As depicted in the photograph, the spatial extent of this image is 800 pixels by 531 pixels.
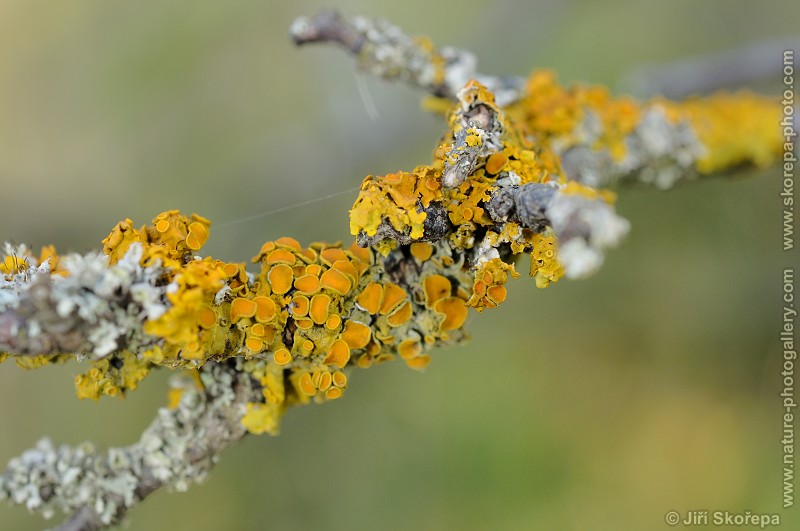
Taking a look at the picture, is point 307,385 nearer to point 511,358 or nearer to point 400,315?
point 400,315

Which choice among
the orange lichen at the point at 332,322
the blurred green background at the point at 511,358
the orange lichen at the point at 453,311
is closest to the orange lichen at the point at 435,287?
the orange lichen at the point at 453,311

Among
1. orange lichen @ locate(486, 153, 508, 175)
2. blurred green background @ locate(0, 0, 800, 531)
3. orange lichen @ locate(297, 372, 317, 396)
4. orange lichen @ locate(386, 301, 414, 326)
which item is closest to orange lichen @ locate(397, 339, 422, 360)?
orange lichen @ locate(386, 301, 414, 326)

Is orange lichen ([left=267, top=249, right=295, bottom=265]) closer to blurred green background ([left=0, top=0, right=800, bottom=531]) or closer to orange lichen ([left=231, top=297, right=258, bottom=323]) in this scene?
orange lichen ([left=231, top=297, right=258, bottom=323])

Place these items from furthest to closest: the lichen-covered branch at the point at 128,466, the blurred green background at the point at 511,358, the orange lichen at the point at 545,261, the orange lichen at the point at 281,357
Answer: the blurred green background at the point at 511,358 < the lichen-covered branch at the point at 128,466 < the orange lichen at the point at 281,357 < the orange lichen at the point at 545,261

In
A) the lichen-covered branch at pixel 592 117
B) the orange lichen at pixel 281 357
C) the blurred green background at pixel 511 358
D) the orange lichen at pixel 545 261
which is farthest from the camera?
the blurred green background at pixel 511 358

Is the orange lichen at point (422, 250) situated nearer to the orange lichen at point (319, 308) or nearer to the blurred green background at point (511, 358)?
the orange lichen at point (319, 308)

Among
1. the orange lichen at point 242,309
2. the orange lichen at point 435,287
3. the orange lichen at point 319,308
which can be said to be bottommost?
the orange lichen at point 242,309

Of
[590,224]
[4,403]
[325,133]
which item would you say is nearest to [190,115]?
[325,133]

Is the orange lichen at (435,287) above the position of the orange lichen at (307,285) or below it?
above

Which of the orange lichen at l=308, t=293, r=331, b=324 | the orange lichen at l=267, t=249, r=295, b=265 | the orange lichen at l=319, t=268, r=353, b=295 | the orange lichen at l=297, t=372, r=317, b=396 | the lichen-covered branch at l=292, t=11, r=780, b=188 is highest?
the lichen-covered branch at l=292, t=11, r=780, b=188

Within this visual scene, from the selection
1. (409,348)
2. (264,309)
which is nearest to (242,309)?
(264,309)
